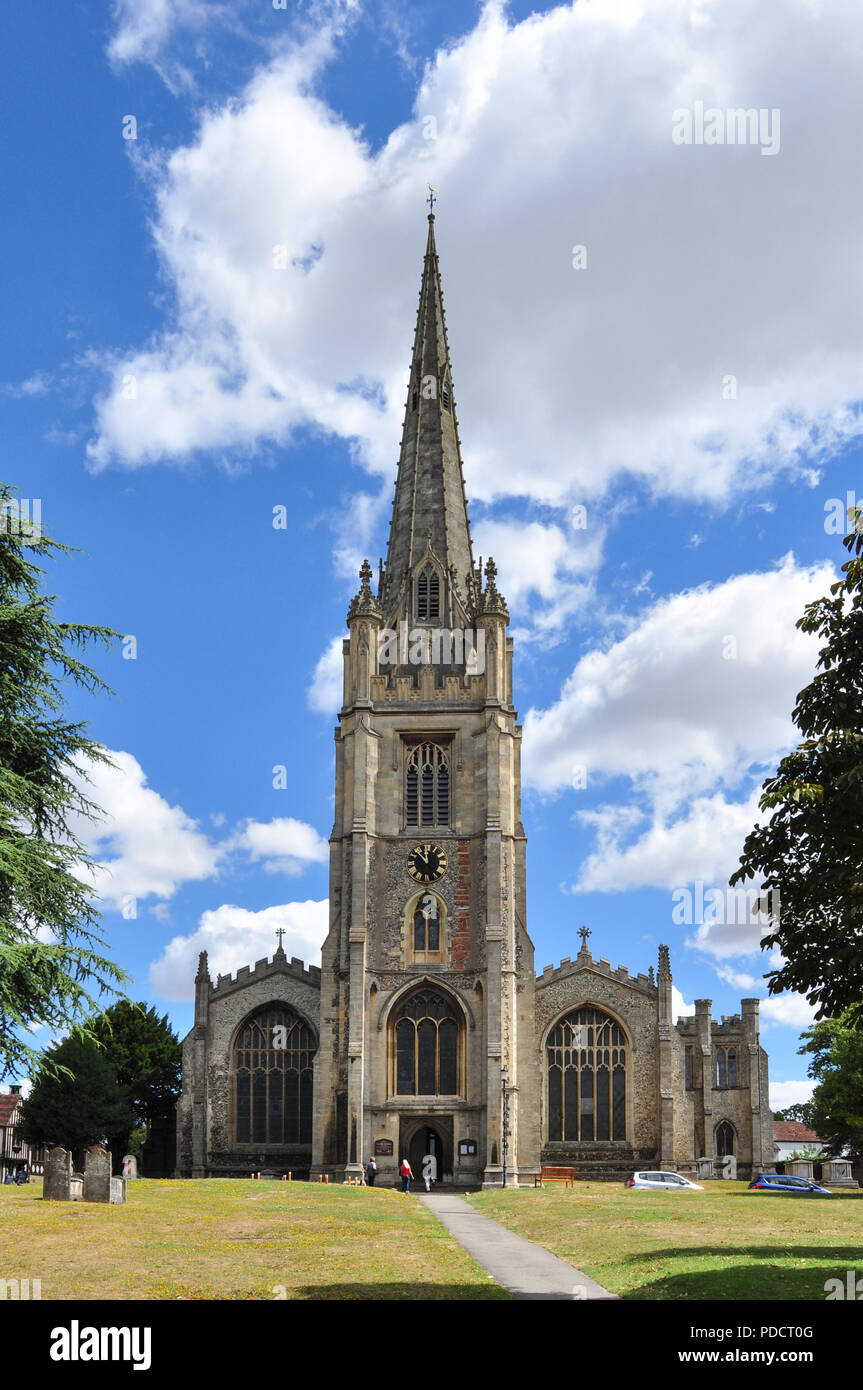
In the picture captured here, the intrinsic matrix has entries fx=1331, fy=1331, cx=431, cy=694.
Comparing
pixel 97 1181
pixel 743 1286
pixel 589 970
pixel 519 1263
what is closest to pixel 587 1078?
pixel 589 970

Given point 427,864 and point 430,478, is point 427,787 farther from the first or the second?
point 430,478

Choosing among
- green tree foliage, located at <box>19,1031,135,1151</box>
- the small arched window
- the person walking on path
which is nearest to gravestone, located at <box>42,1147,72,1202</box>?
the person walking on path

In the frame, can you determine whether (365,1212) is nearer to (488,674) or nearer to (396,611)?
(488,674)

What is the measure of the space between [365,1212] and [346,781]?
1010 inches

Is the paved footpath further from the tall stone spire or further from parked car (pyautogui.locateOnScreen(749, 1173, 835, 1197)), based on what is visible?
the tall stone spire

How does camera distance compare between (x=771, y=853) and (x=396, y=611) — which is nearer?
(x=771, y=853)

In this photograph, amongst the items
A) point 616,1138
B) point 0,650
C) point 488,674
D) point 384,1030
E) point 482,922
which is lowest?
point 616,1138

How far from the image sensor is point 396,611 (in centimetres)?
5900

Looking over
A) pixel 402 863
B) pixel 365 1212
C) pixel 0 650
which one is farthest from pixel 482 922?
pixel 0 650

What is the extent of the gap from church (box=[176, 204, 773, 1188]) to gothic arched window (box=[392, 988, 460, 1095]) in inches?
2.7

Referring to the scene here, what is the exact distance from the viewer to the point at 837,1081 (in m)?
51.8

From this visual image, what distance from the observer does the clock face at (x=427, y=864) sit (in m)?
53.3

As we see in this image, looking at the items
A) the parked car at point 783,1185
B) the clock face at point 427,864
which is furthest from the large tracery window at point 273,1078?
the parked car at point 783,1185
